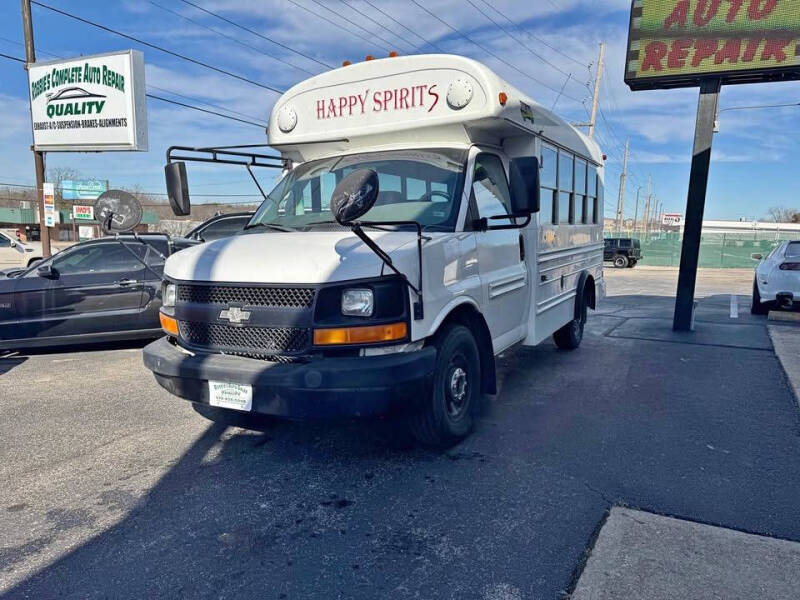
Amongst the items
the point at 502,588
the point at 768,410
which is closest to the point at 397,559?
the point at 502,588

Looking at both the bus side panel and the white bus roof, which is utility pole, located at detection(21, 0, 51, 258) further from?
the bus side panel

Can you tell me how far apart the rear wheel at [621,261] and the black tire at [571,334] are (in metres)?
24.3

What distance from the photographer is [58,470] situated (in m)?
3.74

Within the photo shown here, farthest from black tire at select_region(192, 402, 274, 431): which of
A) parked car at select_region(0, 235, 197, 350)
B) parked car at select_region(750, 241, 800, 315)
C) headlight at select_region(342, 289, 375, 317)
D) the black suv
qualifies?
the black suv

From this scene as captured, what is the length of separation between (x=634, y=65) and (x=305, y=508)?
28.8 ft

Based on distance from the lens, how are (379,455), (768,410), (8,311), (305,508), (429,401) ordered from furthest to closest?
A: (8,311) < (768,410) < (379,455) < (429,401) < (305,508)

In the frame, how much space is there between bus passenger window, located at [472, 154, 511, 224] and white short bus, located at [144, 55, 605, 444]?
19 mm

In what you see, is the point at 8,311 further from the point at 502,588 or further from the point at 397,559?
the point at 502,588

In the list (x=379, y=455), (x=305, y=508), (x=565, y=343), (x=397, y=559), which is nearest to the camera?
(x=397, y=559)

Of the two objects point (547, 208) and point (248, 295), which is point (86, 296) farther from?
point (547, 208)

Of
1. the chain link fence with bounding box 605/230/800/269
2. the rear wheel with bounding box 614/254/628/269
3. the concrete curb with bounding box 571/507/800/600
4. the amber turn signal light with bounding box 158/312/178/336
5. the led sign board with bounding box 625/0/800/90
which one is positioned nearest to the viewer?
the concrete curb with bounding box 571/507/800/600

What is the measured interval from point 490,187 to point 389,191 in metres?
0.85

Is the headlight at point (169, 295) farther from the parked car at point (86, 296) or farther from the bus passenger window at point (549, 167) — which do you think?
the bus passenger window at point (549, 167)

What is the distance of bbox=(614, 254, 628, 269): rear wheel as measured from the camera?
2998 centimetres
